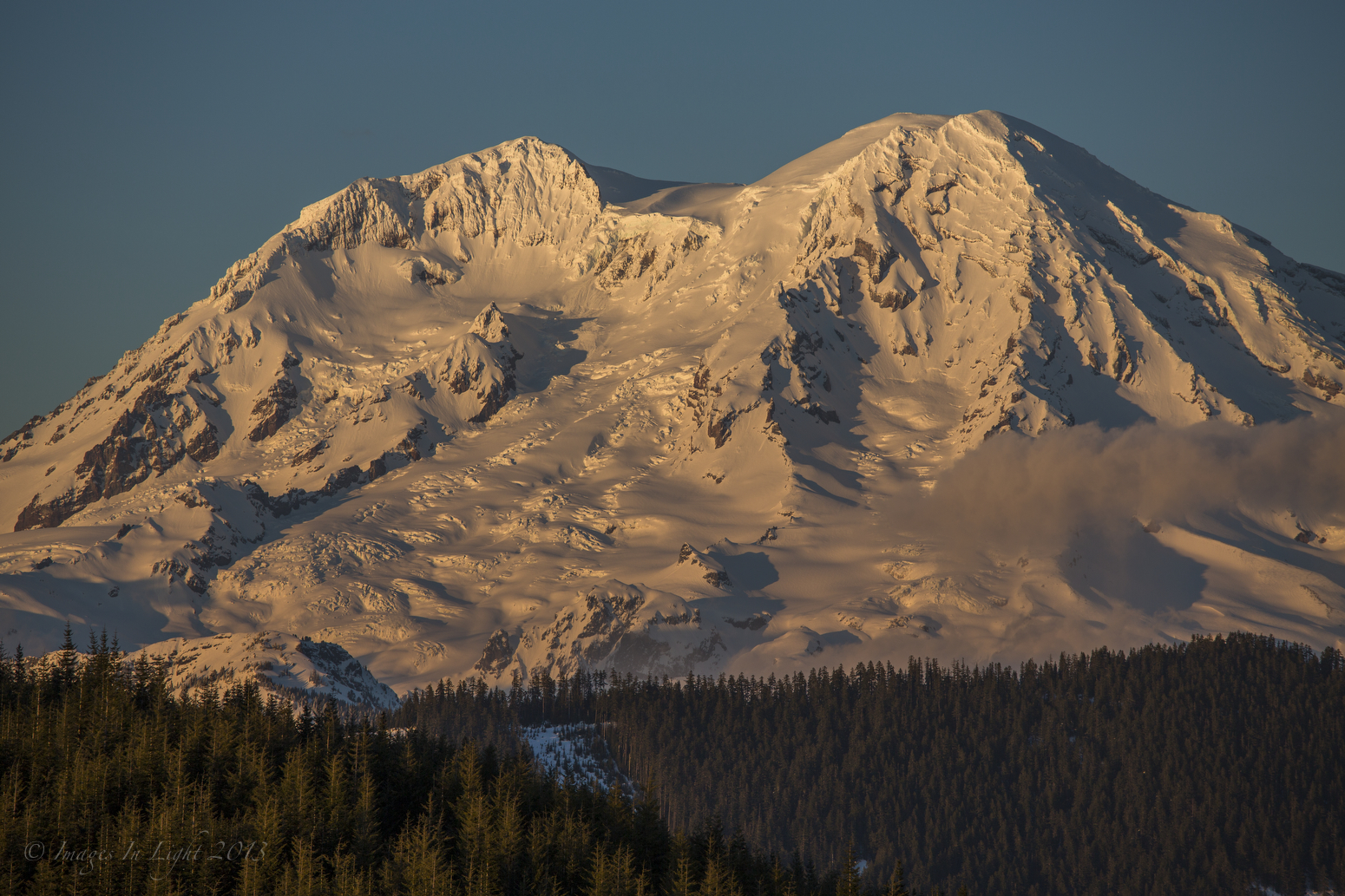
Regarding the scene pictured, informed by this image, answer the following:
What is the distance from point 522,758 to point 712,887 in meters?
52.4

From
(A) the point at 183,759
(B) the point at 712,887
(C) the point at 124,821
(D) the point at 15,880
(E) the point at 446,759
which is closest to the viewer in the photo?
(D) the point at 15,880

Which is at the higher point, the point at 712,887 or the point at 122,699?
the point at 122,699

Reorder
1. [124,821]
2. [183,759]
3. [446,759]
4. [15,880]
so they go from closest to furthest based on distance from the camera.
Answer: [15,880]
[124,821]
[183,759]
[446,759]

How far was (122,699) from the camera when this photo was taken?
513 ft

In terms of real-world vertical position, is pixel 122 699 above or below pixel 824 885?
above

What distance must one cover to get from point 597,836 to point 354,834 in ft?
91.7

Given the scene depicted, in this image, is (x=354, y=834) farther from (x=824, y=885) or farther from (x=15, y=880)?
(x=824, y=885)

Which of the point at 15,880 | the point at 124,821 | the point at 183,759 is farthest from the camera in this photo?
the point at 183,759

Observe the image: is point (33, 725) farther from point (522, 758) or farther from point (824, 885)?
point (824, 885)

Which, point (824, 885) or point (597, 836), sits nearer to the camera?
point (597, 836)

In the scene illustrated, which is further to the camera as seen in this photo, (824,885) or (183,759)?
(824,885)

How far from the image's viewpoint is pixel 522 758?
177125 mm

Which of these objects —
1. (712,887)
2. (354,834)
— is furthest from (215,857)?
(712,887)

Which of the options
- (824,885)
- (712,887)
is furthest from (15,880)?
(824,885)
